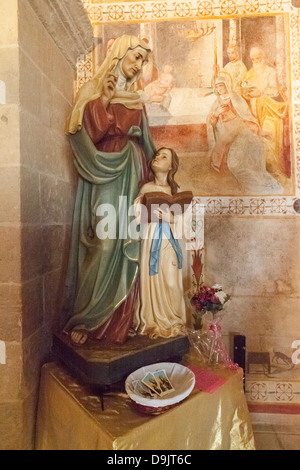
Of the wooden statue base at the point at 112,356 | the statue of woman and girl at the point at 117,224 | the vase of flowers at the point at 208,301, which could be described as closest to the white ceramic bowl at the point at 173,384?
the wooden statue base at the point at 112,356

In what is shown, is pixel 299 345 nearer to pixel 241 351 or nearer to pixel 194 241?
pixel 241 351

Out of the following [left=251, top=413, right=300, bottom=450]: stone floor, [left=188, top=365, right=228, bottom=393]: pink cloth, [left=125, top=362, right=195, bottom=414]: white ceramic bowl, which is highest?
[left=125, top=362, right=195, bottom=414]: white ceramic bowl

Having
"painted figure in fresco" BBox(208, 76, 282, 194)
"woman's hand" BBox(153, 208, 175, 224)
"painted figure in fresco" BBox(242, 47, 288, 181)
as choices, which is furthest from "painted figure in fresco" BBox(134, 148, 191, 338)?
"painted figure in fresco" BBox(242, 47, 288, 181)

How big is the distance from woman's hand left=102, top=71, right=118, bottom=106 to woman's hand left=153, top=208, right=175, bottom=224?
793 mm

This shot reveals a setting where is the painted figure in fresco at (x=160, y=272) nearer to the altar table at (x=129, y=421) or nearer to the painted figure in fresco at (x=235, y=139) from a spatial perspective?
the altar table at (x=129, y=421)

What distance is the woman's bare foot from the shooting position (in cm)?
204

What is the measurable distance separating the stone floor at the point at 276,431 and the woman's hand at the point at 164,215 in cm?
171

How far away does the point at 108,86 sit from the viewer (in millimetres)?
2256

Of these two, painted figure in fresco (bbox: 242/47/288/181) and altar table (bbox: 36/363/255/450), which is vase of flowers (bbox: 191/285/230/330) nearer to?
altar table (bbox: 36/363/255/450)

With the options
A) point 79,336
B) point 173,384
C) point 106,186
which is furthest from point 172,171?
point 173,384

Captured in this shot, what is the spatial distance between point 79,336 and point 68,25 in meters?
2.11

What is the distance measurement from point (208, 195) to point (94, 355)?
1520mm

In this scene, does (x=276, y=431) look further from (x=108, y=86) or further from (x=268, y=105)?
(x=108, y=86)
